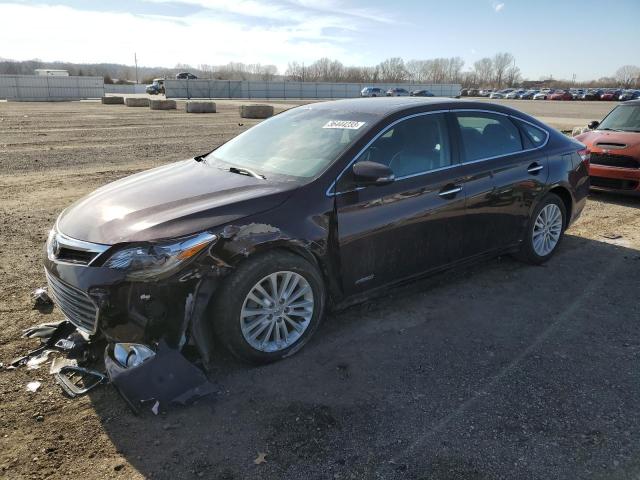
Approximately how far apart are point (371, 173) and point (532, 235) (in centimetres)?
260

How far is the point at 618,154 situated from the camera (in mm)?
8250

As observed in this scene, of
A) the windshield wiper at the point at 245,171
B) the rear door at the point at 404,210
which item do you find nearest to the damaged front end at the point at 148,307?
the windshield wiper at the point at 245,171

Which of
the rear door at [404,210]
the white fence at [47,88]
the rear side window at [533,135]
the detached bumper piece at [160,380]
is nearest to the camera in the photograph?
the detached bumper piece at [160,380]

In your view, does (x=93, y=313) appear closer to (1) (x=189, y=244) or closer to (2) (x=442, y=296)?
(1) (x=189, y=244)

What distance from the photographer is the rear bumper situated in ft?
26.8

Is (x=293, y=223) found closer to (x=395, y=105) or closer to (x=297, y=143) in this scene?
(x=297, y=143)

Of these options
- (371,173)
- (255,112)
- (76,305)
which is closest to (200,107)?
(255,112)

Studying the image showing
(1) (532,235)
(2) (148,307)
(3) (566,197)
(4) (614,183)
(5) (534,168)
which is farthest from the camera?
(4) (614,183)

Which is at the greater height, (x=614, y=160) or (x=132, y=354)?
(x=614, y=160)

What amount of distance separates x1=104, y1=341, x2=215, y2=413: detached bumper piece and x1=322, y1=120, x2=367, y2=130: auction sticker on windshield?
223 cm

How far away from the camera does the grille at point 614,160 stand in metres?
8.15

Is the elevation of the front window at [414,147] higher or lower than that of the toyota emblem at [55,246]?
higher

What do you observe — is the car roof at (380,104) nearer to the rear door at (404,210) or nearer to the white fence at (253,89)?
the rear door at (404,210)

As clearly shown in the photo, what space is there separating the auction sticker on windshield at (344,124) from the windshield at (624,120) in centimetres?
706
